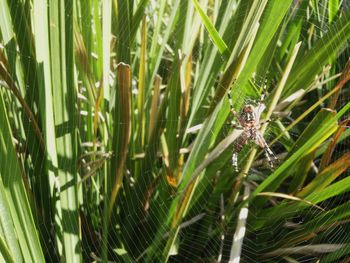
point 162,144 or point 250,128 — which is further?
point 250,128

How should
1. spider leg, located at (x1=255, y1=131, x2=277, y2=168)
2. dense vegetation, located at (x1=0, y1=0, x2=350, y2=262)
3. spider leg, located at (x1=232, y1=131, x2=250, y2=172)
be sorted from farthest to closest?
1. spider leg, located at (x1=255, y1=131, x2=277, y2=168)
2. spider leg, located at (x1=232, y1=131, x2=250, y2=172)
3. dense vegetation, located at (x1=0, y1=0, x2=350, y2=262)

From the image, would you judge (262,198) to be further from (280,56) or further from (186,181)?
(280,56)

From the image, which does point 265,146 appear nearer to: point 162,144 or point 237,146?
point 237,146

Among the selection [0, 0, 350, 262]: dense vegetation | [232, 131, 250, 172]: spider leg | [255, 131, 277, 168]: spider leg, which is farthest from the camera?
[255, 131, 277, 168]: spider leg

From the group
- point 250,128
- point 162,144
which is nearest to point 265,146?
point 250,128

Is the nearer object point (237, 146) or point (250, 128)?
point (237, 146)
